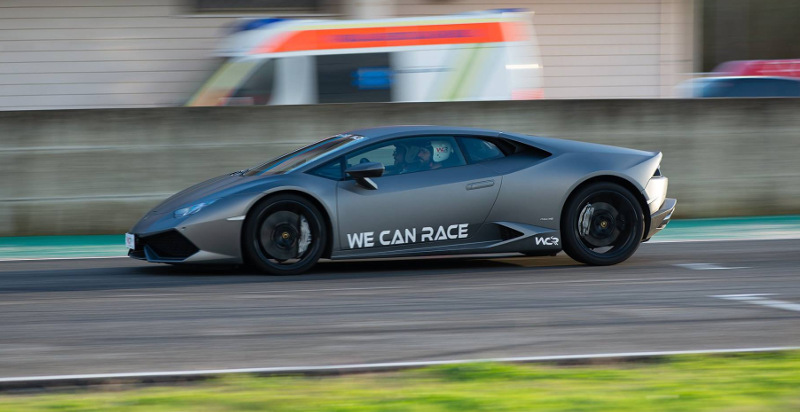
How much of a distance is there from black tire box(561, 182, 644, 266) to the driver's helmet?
1011 millimetres

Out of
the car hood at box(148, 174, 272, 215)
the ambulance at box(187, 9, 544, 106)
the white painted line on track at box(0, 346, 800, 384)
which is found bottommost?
the white painted line on track at box(0, 346, 800, 384)

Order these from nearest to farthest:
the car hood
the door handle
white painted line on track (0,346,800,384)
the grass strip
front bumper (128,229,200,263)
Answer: the grass strip < white painted line on track (0,346,800,384) < front bumper (128,229,200,263) < the car hood < the door handle

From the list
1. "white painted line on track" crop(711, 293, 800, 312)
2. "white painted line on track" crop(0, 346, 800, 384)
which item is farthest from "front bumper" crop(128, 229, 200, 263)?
"white painted line on track" crop(711, 293, 800, 312)

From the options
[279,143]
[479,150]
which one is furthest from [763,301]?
[279,143]

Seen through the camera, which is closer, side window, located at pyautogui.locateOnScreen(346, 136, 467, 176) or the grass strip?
the grass strip

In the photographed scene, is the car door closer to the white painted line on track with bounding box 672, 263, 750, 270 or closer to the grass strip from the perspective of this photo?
the white painted line on track with bounding box 672, 263, 750, 270

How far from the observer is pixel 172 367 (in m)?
4.91

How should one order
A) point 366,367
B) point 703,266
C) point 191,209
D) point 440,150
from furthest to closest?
point 703,266 < point 440,150 < point 191,209 < point 366,367

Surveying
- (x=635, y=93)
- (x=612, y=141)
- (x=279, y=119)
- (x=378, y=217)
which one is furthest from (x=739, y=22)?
(x=378, y=217)

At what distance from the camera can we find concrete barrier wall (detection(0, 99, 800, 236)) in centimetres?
1130

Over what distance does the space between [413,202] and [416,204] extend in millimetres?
28

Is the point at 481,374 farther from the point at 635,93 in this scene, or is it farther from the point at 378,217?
the point at 635,93

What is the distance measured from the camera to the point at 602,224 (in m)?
8.45

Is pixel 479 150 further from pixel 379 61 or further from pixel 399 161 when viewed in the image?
pixel 379 61
